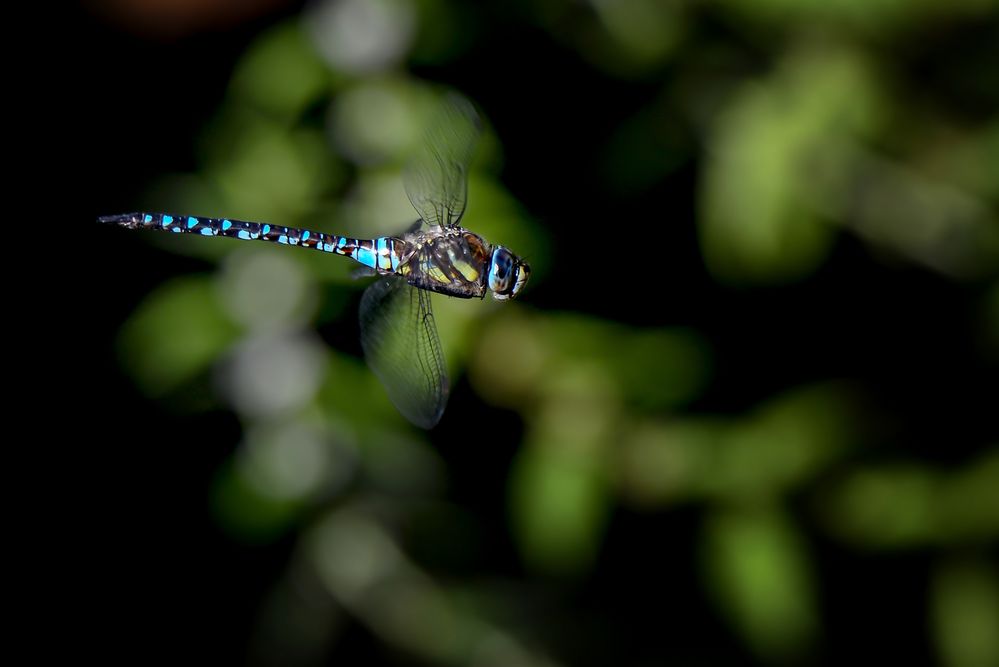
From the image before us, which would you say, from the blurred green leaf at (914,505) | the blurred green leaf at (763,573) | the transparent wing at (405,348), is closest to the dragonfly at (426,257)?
the transparent wing at (405,348)

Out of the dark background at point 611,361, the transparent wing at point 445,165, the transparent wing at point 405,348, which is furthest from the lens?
the dark background at point 611,361

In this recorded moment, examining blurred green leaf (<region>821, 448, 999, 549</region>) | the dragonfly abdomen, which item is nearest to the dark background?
blurred green leaf (<region>821, 448, 999, 549</region>)

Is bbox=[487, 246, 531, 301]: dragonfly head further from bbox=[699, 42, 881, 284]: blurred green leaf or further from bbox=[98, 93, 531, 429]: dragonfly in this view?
bbox=[699, 42, 881, 284]: blurred green leaf

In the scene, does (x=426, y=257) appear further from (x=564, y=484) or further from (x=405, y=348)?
(x=564, y=484)

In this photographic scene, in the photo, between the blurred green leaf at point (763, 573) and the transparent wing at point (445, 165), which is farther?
the blurred green leaf at point (763, 573)

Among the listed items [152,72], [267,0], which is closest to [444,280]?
[267,0]

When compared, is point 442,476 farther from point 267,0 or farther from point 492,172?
point 267,0

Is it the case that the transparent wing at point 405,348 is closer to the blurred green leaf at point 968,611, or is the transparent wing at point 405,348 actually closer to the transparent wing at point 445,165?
the transparent wing at point 445,165

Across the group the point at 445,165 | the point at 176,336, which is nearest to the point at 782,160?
the point at 445,165

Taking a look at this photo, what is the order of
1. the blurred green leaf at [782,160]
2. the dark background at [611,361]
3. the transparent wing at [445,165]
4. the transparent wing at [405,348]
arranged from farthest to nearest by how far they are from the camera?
the dark background at [611,361], the blurred green leaf at [782,160], the transparent wing at [445,165], the transparent wing at [405,348]
